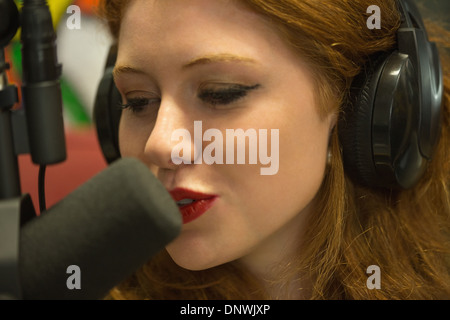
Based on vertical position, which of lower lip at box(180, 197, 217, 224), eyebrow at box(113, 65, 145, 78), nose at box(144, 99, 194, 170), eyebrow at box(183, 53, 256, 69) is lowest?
lower lip at box(180, 197, 217, 224)

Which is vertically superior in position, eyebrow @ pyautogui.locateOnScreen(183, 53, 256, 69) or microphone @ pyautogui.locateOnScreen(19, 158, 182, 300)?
eyebrow @ pyautogui.locateOnScreen(183, 53, 256, 69)

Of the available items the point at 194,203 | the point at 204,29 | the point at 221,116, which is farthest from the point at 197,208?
the point at 204,29

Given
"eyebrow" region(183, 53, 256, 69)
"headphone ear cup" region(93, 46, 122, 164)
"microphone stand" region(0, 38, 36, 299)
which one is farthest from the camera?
"headphone ear cup" region(93, 46, 122, 164)

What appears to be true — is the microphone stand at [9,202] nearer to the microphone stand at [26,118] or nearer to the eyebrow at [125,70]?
the microphone stand at [26,118]

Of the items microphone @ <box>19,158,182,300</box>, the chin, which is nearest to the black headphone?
the chin

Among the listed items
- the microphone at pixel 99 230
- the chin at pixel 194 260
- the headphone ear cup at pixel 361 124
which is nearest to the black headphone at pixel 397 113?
the headphone ear cup at pixel 361 124

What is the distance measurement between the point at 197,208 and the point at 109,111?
28 centimetres

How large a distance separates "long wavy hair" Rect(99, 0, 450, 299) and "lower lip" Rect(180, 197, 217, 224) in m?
0.21

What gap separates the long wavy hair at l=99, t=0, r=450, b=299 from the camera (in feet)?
2.27

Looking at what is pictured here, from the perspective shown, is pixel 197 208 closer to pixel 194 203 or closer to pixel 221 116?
pixel 194 203

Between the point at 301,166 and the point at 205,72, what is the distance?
0.62 feet

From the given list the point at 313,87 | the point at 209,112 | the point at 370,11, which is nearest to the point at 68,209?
→ the point at 209,112

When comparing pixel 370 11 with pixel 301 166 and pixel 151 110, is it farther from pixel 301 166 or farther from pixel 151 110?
pixel 151 110

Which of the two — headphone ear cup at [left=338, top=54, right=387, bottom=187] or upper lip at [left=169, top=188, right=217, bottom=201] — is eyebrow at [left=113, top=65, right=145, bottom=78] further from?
headphone ear cup at [left=338, top=54, right=387, bottom=187]
